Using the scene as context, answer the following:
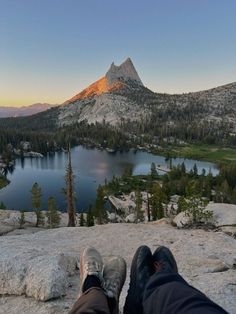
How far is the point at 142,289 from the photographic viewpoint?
17.8 feet

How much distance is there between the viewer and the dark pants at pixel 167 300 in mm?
3385

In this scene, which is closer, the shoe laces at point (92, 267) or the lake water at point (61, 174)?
the shoe laces at point (92, 267)

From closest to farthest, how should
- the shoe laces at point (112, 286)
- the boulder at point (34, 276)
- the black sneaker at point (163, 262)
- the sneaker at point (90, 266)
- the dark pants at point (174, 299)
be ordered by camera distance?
the dark pants at point (174, 299) < the shoe laces at point (112, 286) < the black sneaker at point (163, 262) < the sneaker at point (90, 266) < the boulder at point (34, 276)

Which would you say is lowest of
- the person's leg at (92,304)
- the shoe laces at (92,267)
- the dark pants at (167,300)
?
the shoe laces at (92,267)

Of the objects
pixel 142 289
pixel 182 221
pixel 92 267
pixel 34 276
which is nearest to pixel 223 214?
pixel 182 221

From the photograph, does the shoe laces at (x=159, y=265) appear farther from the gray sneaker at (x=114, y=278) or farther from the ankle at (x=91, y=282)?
the ankle at (x=91, y=282)

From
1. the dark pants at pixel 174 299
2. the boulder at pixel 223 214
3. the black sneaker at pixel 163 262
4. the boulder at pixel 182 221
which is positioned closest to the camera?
the dark pants at pixel 174 299

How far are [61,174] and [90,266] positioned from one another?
13716 centimetres

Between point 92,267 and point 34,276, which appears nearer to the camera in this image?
point 92,267

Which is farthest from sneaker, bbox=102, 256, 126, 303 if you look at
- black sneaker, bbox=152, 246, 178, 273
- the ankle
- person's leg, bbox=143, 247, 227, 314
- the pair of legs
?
person's leg, bbox=143, 247, 227, 314

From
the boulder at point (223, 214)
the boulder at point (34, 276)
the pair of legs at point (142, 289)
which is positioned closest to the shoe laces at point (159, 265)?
the pair of legs at point (142, 289)

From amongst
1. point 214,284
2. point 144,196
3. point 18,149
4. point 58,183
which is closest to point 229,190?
point 144,196

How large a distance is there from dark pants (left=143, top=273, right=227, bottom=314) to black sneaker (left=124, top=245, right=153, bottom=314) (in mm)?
1049

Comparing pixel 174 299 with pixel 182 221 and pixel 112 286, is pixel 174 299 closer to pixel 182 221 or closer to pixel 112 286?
pixel 112 286
